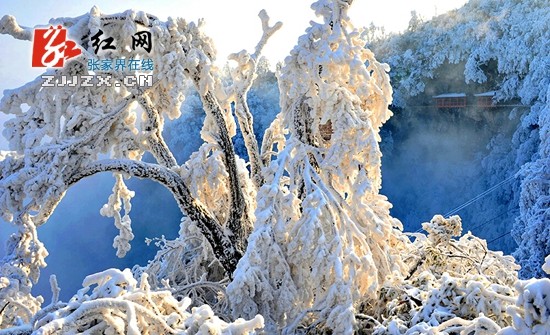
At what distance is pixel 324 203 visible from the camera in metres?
3.69

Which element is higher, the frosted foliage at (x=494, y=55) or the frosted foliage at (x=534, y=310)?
the frosted foliage at (x=494, y=55)

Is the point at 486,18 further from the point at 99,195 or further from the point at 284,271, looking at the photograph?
the point at 284,271

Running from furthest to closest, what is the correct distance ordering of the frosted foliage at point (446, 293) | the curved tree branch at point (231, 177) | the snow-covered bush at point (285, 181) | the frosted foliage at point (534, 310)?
the curved tree branch at point (231, 177), the snow-covered bush at point (285, 181), the frosted foliage at point (446, 293), the frosted foliage at point (534, 310)

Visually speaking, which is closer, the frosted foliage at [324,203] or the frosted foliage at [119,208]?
the frosted foliage at [324,203]

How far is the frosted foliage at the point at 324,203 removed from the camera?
357 cm

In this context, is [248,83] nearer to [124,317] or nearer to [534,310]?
[124,317]

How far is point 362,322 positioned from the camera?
347cm

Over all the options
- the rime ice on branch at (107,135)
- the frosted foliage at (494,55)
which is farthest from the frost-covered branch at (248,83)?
the frosted foliage at (494,55)

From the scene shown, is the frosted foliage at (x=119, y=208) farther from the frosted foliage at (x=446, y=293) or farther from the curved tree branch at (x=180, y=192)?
the frosted foliage at (x=446, y=293)

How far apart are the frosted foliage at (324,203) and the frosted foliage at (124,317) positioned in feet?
4.74

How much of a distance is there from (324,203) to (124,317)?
196cm

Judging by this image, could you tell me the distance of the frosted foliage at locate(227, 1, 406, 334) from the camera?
11.7 ft

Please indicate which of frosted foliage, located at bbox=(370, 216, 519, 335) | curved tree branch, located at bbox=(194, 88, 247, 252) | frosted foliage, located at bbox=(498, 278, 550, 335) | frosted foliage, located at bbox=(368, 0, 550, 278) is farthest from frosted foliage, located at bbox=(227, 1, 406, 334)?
frosted foliage, located at bbox=(368, 0, 550, 278)

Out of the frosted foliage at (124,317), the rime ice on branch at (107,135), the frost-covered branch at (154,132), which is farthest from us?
the frost-covered branch at (154,132)
